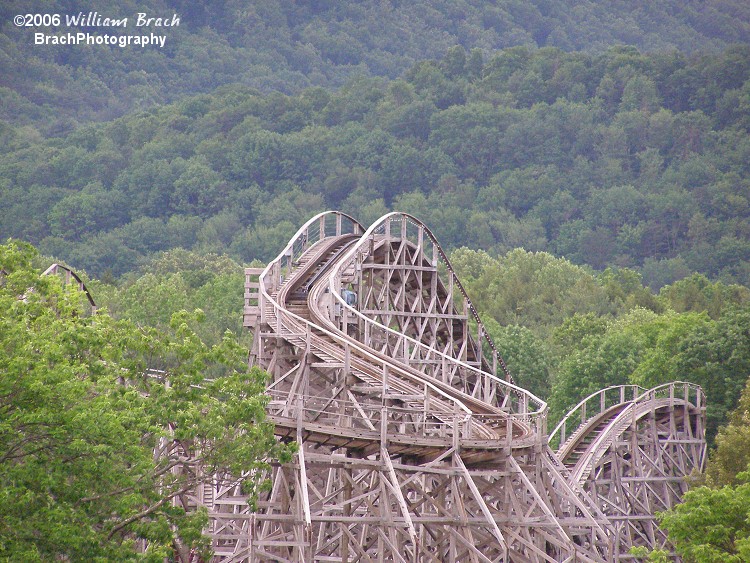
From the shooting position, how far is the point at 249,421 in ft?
127

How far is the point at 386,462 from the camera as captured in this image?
4322 cm

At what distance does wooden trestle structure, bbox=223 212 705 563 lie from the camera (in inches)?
1721

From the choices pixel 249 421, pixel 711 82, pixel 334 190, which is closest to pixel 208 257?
pixel 334 190

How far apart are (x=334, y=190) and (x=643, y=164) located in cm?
3055

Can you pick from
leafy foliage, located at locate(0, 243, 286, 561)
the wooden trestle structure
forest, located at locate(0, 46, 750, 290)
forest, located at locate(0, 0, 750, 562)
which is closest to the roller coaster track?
the wooden trestle structure

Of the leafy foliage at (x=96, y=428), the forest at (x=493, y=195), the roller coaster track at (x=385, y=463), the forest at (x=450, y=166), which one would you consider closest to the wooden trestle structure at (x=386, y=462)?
the roller coaster track at (x=385, y=463)

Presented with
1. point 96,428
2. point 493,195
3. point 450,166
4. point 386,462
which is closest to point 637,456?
point 386,462

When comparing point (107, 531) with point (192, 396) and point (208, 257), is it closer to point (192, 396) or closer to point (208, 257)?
point (192, 396)

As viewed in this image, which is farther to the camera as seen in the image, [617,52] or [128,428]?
[617,52]

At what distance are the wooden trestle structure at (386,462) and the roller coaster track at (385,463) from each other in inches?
2.6

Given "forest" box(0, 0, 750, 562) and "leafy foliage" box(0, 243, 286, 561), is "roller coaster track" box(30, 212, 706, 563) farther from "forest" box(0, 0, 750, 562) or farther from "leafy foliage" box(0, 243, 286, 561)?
"forest" box(0, 0, 750, 562)

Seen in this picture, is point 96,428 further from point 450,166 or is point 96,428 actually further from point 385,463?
point 450,166

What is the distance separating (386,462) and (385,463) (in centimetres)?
3

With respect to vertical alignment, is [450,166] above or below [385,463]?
below
